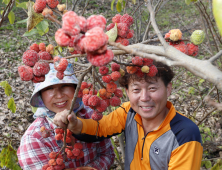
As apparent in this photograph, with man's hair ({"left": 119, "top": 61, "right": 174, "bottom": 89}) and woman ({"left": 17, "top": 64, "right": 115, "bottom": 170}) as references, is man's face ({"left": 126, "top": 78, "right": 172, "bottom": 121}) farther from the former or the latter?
woman ({"left": 17, "top": 64, "right": 115, "bottom": 170})

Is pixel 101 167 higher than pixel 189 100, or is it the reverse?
pixel 189 100

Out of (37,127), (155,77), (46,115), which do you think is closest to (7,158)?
(37,127)

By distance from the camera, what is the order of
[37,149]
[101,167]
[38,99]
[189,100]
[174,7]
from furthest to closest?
[174,7] < [189,100] < [101,167] < [38,99] < [37,149]

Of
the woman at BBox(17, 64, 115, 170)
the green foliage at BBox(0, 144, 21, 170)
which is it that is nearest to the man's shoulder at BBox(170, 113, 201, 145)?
the woman at BBox(17, 64, 115, 170)

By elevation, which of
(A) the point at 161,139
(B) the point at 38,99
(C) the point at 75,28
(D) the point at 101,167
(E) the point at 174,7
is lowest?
(D) the point at 101,167

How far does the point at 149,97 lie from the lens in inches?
64.7

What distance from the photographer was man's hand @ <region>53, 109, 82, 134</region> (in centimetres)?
133

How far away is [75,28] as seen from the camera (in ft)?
1.79

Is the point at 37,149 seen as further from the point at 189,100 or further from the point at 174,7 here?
the point at 174,7

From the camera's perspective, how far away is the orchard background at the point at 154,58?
0.59m

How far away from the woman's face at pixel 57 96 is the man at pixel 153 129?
263 mm

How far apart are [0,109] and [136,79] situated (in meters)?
3.57

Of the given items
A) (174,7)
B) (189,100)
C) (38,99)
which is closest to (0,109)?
(38,99)

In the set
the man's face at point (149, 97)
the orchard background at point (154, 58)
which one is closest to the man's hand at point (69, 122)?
the orchard background at point (154, 58)
